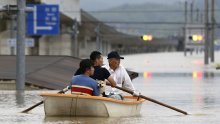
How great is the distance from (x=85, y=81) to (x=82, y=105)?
20.5 inches

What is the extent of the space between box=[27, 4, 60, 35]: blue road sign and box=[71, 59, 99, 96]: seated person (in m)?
51.3

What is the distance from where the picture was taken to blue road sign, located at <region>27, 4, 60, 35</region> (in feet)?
226

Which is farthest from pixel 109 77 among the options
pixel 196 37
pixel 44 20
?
pixel 196 37

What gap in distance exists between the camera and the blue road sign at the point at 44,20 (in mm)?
68838

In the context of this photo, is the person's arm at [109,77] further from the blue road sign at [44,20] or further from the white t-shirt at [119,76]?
the blue road sign at [44,20]

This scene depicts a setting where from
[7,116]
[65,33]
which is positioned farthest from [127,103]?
[65,33]

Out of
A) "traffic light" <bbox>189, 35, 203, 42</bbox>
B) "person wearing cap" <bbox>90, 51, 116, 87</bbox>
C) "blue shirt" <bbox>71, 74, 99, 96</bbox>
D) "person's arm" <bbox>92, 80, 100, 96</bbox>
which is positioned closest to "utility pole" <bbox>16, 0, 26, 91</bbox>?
"person wearing cap" <bbox>90, 51, 116, 87</bbox>

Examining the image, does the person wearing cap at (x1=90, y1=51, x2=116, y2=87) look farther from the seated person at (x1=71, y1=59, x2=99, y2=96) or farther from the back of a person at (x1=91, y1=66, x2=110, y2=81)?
the seated person at (x1=71, y1=59, x2=99, y2=96)

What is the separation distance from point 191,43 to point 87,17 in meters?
Result: 16.5

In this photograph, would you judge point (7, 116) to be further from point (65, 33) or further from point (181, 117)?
point (65, 33)

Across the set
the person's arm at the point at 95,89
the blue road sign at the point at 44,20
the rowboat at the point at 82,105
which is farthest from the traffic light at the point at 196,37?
the person's arm at the point at 95,89

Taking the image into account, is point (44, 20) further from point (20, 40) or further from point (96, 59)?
point (96, 59)

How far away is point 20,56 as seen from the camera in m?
25.0

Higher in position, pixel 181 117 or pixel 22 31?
pixel 22 31
